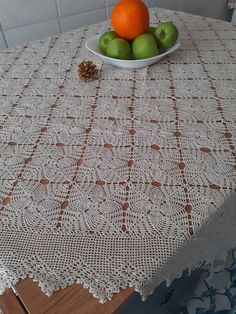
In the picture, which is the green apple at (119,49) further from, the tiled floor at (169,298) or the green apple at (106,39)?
the tiled floor at (169,298)

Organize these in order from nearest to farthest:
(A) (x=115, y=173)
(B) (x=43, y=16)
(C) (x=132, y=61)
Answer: (A) (x=115, y=173), (C) (x=132, y=61), (B) (x=43, y=16)

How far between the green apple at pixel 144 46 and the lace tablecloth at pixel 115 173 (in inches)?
1.6

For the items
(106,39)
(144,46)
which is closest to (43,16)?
(106,39)

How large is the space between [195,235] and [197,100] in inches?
13.0

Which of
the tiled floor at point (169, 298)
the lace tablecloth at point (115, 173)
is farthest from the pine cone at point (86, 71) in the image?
the tiled floor at point (169, 298)

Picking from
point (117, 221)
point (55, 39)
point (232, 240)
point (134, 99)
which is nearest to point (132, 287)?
point (117, 221)

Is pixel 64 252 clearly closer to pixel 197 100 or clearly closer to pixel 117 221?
pixel 117 221

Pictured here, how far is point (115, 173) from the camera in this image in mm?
456

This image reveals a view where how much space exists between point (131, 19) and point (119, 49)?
79 mm

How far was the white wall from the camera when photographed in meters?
1.07

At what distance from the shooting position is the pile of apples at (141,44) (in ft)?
2.30

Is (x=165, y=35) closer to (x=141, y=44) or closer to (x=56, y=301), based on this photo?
(x=141, y=44)

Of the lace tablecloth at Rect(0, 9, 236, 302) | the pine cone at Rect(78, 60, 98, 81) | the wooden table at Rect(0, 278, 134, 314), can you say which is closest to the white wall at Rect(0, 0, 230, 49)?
the lace tablecloth at Rect(0, 9, 236, 302)

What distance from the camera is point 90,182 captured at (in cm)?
44
